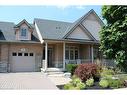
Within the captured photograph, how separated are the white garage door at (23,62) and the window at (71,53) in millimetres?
3907

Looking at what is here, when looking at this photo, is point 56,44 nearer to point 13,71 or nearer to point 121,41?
point 13,71

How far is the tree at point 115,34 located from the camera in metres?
14.0

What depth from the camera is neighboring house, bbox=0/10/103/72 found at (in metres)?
22.7

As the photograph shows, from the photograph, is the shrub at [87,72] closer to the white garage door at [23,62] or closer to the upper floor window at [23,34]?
the white garage door at [23,62]

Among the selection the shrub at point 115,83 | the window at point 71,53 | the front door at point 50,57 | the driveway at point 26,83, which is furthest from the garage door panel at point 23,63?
the shrub at point 115,83

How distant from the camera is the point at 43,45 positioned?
79.8ft

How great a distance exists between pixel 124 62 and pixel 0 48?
13.5 m

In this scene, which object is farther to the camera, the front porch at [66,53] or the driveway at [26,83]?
the front porch at [66,53]

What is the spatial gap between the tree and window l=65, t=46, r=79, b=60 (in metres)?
9.74

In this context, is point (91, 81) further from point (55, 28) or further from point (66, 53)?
point (55, 28)

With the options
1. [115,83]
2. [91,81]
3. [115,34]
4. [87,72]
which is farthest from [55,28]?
[115,83]

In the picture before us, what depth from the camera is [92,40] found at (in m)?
24.5

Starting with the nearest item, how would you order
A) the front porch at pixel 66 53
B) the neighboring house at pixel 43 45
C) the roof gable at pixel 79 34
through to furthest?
the neighboring house at pixel 43 45 → the roof gable at pixel 79 34 → the front porch at pixel 66 53
